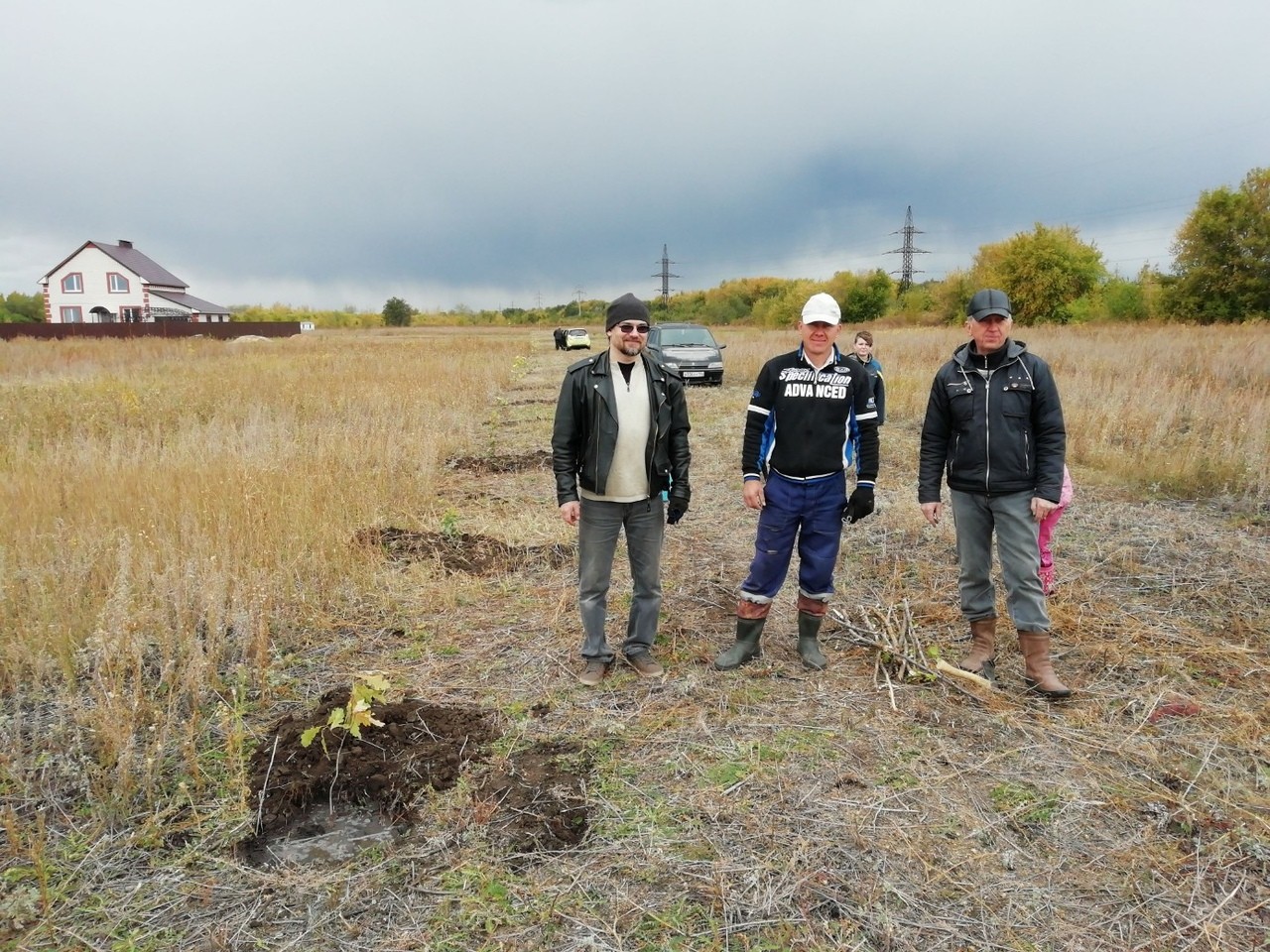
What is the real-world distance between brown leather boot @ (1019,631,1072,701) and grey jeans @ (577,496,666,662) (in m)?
1.80

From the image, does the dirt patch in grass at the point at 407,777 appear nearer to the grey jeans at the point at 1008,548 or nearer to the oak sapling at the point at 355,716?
the oak sapling at the point at 355,716

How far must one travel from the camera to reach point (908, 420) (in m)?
11.4

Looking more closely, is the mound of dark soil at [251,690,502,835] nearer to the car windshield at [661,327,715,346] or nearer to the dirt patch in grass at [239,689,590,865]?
the dirt patch in grass at [239,689,590,865]

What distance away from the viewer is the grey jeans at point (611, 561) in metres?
3.58

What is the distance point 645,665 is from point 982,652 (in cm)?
173

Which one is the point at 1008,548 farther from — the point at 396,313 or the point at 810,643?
the point at 396,313

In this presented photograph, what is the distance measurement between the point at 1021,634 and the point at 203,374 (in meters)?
15.9

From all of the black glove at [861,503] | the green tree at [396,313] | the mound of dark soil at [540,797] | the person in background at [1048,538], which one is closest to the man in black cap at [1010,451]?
the black glove at [861,503]

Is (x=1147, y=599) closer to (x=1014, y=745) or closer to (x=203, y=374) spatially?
(x=1014, y=745)

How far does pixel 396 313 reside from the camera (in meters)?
80.6

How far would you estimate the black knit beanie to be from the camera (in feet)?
10.9

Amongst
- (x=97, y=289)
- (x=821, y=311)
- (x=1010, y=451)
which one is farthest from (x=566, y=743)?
(x=97, y=289)

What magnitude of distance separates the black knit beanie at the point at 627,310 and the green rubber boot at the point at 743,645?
1.68 m

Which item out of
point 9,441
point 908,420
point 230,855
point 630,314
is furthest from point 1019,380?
point 9,441
